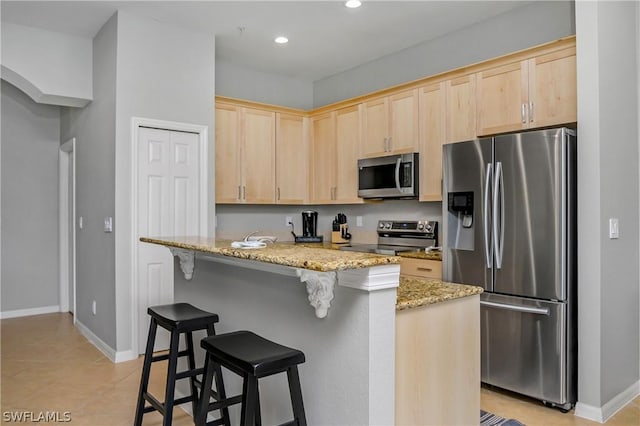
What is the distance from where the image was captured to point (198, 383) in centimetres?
246

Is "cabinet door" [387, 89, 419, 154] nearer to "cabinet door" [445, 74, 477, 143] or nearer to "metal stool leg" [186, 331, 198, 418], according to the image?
"cabinet door" [445, 74, 477, 143]

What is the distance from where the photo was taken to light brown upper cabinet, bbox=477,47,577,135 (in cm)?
306

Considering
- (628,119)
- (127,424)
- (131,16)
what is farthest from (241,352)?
(131,16)

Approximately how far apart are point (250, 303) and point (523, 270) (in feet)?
5.84

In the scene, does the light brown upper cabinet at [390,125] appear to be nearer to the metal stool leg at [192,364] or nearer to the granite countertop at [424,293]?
the granite countertop at [424,293]

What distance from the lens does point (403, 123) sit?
4.21 m

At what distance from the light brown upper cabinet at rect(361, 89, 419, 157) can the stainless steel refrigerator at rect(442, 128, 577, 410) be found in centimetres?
93

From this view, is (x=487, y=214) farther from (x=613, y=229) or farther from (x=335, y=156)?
(x=335, y=156)

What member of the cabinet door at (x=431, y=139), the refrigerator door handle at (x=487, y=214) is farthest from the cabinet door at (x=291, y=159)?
the refrigerator door handle at (x=487, y=214)

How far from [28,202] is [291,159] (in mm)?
3213

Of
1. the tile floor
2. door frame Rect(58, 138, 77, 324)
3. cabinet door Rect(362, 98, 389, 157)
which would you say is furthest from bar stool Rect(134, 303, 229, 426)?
door frame Rect(58, 138, 77, 324)

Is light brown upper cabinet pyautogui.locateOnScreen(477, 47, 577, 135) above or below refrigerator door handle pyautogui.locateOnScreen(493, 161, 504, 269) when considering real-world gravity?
above

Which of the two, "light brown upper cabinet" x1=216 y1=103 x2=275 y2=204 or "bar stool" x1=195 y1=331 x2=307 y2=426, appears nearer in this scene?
"bar stool" x1=195 y1=331 x2=307 y2=426

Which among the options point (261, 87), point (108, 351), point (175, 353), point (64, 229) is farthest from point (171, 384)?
point (64, 229)
